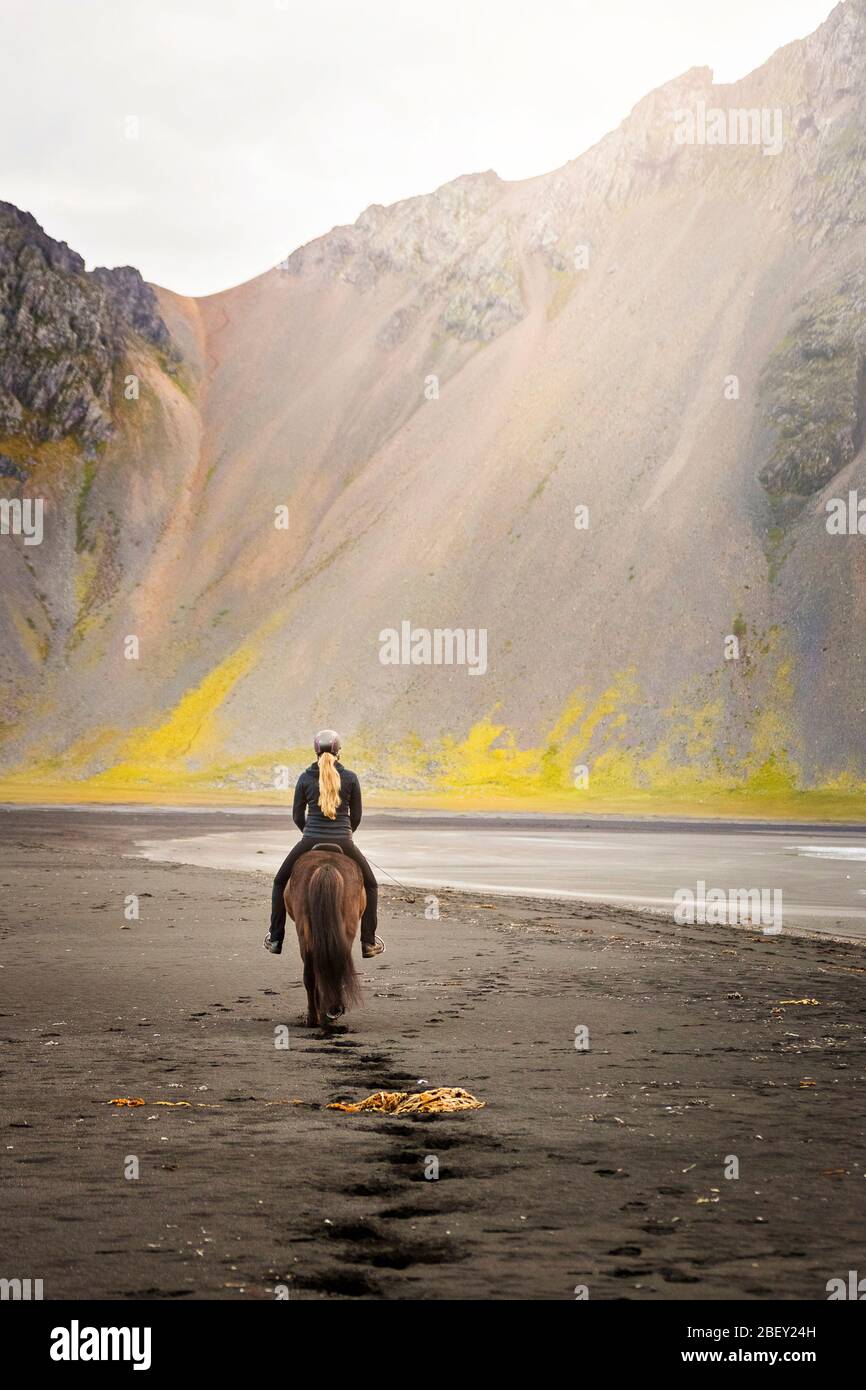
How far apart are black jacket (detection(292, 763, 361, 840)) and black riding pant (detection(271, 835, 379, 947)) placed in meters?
0.08

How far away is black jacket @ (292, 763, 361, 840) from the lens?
13.6 metres

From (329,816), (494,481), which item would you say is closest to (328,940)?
(329,816)

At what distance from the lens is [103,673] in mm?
117750

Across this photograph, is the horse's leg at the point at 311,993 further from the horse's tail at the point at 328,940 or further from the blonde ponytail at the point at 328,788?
the blonde ponytail at the point at 328,788

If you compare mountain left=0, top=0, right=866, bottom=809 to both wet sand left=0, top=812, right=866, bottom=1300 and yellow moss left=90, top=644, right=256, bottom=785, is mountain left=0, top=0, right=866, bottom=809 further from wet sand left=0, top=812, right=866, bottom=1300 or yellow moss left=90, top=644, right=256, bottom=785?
wet sand left=0, top=812, right=866, bottom=1300

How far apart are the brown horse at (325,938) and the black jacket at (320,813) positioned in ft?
1.15

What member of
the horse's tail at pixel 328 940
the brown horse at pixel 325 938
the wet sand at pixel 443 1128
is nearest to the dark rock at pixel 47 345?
the wet sand at pixel 443 1128

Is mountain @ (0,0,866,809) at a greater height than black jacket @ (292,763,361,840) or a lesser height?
greater

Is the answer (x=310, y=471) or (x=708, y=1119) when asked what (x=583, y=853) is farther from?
(x=310, y=471)

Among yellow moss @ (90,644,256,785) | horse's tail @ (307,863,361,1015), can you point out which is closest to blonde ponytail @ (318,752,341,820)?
horse's tail @ (307,863,361,1015)

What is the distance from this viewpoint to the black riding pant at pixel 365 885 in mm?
13617

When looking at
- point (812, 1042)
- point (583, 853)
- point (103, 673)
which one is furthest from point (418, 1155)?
point (103, 673)

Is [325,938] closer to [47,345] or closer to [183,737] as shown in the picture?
[183,737]

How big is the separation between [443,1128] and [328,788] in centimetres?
494
